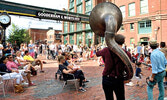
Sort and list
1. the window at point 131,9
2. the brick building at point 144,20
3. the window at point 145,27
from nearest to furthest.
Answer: the brick building at point 144,20, the window at point 145,27, the window at point 131,9

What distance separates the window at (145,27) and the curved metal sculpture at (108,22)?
21826 mm

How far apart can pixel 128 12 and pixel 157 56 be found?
23.5 m

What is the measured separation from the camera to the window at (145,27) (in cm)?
2175

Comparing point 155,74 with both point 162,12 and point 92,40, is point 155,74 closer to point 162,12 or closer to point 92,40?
point 162,12

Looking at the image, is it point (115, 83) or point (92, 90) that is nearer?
point (115, 83)

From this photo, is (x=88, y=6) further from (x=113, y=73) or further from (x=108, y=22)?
(x=113, y=73)

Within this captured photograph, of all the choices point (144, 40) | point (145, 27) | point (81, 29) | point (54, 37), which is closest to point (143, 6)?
point (145, 27)

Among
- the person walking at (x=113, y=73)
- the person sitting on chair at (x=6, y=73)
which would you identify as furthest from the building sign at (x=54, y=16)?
the person walking at (x=113, y=73)

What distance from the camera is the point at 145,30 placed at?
2202cm

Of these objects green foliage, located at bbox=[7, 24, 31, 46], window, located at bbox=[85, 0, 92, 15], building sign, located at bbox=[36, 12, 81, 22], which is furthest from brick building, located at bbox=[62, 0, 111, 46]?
building sign, located at bbox=[36, 12, 81, 22]

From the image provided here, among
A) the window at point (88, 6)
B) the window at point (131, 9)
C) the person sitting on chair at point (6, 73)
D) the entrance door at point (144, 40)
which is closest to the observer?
the person sitting on chair at point (6, 73)

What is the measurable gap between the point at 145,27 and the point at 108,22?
74.1 feet

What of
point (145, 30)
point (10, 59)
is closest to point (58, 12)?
point (10, 59)

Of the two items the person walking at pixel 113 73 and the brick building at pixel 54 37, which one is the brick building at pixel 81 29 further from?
the person walking at pixel 113 73
